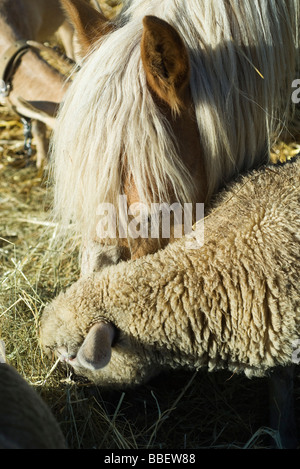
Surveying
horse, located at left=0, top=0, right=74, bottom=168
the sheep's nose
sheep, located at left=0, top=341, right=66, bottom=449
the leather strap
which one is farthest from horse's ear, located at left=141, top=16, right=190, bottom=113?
the leather strap

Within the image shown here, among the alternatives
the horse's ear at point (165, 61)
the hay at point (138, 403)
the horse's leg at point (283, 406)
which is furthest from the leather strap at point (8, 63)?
the horse's leg at point (283, 406)

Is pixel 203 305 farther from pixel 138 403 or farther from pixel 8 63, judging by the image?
pixel 8 63

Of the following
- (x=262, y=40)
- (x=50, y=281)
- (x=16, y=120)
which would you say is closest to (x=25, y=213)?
(x=50, y=281)

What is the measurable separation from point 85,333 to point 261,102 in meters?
1.06

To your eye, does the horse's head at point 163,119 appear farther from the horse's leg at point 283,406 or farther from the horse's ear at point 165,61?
the horse's leg at point 283,406

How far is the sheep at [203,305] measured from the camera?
1.75 m

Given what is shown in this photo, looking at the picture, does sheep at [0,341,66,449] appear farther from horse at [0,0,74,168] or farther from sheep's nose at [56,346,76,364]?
horse at [0,0,74,168]

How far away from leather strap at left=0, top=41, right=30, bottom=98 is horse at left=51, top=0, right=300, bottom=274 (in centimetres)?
73

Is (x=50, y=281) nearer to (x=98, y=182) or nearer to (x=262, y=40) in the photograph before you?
(x=98, y=182)

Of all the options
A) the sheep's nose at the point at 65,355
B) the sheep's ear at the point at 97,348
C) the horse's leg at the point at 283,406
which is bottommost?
the horse's leg at the point at 283,406

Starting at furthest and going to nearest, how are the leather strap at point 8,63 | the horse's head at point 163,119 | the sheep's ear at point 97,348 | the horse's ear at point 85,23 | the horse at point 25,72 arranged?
the leather strap at point 8,63 < the horse at point 25,72 < the horse's ear at point 85,23 < the horse's head at point 163,119 < the sheep's ear at point 97,348

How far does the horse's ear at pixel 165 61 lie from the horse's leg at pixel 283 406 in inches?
39.0

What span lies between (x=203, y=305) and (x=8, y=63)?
5.43ft

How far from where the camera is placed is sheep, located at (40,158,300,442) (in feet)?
5.74
